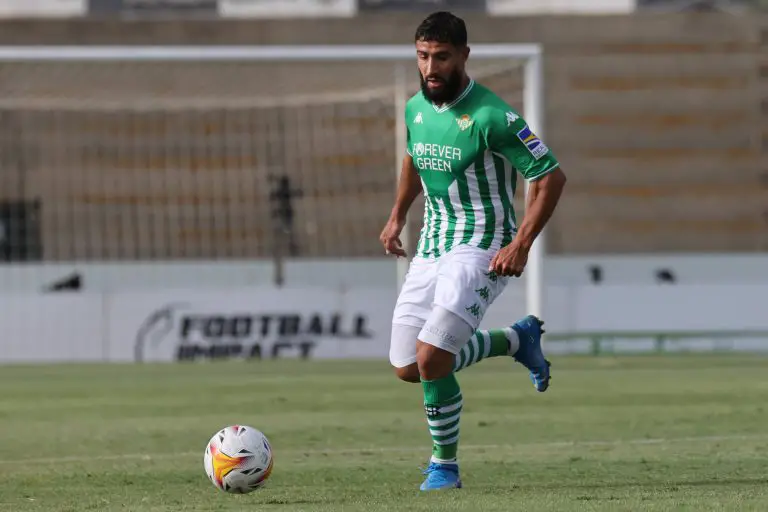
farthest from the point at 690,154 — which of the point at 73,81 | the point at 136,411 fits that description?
the point at 136,411

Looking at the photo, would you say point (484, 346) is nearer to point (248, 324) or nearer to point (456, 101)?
point (456, 101)

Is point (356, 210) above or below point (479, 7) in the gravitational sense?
below

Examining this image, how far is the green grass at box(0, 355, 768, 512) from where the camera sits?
6.30m

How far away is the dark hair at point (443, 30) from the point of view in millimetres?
6426

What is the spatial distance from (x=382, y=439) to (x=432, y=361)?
306cm

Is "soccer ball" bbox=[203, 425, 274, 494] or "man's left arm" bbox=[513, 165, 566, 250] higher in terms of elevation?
"man's left arm" bbox=[513, 165, 566, 250]

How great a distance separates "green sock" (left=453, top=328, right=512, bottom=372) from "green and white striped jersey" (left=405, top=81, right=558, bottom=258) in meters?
0.50

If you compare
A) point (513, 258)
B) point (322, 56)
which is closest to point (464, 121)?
point (513, 258)

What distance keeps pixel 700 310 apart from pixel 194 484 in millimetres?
16103

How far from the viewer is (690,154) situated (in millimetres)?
33625

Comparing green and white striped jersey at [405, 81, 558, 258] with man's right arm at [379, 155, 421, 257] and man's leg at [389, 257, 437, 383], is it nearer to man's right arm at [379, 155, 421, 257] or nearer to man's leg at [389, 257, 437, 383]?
man's leg at [389, 257, 437, 383]

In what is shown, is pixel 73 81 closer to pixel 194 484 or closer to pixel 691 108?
pixel 194 484

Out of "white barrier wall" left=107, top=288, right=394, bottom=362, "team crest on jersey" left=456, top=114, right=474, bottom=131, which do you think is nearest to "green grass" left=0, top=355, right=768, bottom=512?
"team crest on jersey" left=456, top=114, right=474, bottom=131

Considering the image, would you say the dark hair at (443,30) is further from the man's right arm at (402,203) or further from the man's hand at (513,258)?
the man's hand at (513,258)
